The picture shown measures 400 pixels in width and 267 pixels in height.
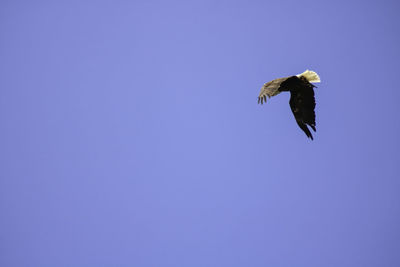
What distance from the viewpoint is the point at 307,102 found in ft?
38.5

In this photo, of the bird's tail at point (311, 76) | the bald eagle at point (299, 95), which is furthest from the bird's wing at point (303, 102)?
the bird's tail at point (311, 76)

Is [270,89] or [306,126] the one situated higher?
[270,89]

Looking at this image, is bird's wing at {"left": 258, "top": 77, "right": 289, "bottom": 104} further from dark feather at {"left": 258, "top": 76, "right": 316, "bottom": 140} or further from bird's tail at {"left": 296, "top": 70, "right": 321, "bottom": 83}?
bird's tail at {"left": 296, "top": 70, "right": 321, "bottom": 83}

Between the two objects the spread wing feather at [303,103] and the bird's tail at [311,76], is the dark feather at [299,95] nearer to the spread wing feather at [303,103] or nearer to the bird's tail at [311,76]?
the spread wing feather at [303,103]

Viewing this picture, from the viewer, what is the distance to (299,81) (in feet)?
39.0

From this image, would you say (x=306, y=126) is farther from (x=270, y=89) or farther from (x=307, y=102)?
(x=270, y=89)

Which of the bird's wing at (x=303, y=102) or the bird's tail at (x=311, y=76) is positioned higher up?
the bird's tail at (x=311, y=76)

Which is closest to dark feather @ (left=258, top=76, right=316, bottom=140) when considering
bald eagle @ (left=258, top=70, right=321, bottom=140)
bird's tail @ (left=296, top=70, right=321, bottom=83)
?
bald eagle @ (left=258, top=70, right=321, bottom=140)

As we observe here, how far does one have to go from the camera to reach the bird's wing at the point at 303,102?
38.3 ft

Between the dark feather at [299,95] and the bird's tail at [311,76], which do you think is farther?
the bird's tail at [311,76]

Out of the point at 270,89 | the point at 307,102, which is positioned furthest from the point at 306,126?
the point at 270,89

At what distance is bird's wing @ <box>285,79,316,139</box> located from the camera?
38.3ft

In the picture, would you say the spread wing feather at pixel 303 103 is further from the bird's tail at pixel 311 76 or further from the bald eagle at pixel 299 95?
the bird's tail at pixel 311 76

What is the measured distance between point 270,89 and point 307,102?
1193mm
